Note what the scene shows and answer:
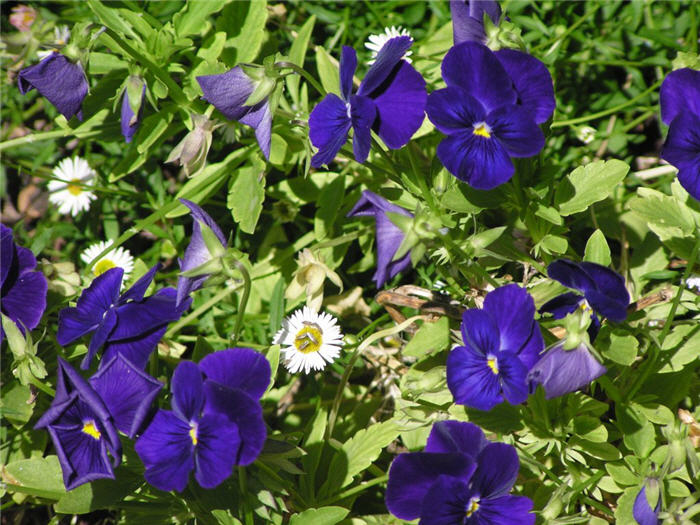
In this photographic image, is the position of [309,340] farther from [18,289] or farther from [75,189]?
[75,189]

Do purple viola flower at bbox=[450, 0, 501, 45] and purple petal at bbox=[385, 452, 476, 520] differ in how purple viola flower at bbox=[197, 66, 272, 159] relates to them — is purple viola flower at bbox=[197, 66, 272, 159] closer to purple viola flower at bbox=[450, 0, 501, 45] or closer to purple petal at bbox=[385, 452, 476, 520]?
purple viola flower at bbox=[450, 0, 501, 45]

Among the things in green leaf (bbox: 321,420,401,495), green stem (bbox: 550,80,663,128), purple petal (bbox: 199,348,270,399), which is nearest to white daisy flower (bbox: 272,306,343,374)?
green leaf (bbox: 321,420,401,495)

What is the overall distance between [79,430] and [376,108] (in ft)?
3.24

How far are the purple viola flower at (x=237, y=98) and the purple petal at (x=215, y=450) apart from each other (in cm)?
73

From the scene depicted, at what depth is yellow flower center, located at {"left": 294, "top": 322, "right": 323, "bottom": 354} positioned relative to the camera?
7.29 ft

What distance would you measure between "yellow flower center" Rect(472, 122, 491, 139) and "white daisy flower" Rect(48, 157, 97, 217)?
1576 millimetres

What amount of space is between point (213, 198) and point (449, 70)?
51.4 inches

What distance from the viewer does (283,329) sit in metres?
2.30

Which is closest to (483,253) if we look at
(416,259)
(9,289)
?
(416,259)

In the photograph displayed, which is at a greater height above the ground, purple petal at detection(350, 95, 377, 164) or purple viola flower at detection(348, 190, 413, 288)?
purple petal at detection(350, 95, 377, 164)

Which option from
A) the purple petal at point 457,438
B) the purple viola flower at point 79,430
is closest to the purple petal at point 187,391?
the purple viola flower at point 79,430

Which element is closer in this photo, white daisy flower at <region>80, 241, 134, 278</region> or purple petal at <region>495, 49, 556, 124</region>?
purple petal at <region>495, 49, 556, 124</region>

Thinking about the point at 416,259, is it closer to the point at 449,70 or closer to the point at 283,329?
the point at 449,70

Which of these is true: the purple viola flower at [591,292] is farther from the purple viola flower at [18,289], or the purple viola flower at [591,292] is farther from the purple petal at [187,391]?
the purple viola flower at [18,289]
